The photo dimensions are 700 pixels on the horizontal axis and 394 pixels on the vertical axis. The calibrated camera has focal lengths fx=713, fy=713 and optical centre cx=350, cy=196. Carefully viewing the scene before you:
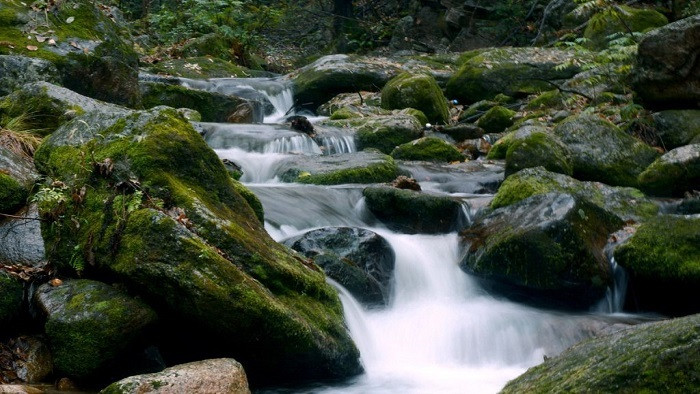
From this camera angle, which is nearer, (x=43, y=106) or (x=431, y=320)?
(x=431, y=320)

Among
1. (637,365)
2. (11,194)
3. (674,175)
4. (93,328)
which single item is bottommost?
(93,328)

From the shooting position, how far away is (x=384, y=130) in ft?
41.0

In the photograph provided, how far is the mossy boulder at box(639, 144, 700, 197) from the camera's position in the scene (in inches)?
352

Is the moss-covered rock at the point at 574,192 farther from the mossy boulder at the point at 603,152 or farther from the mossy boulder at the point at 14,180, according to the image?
the mossy boulder at the point at 14,180

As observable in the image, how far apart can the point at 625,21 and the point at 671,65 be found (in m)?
5.52

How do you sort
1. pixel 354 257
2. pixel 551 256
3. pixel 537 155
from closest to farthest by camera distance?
pixel 354 257 → pixel 551 256 → pixel 537 155

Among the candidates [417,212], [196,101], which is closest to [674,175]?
[417,212]

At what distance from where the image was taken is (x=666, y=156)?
9.34 m

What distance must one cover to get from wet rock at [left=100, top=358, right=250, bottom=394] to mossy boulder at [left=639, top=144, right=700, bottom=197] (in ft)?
22.8

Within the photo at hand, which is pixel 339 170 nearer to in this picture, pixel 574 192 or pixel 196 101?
pixel 574 192

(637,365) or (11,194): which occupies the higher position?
(637,365)

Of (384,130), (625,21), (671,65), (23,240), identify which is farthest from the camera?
(625,21)

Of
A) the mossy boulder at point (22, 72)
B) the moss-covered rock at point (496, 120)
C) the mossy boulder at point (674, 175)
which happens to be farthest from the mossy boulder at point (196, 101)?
the mossy boulder at point (674, 175)

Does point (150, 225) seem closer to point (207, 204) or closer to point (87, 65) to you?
point (207, 204)
